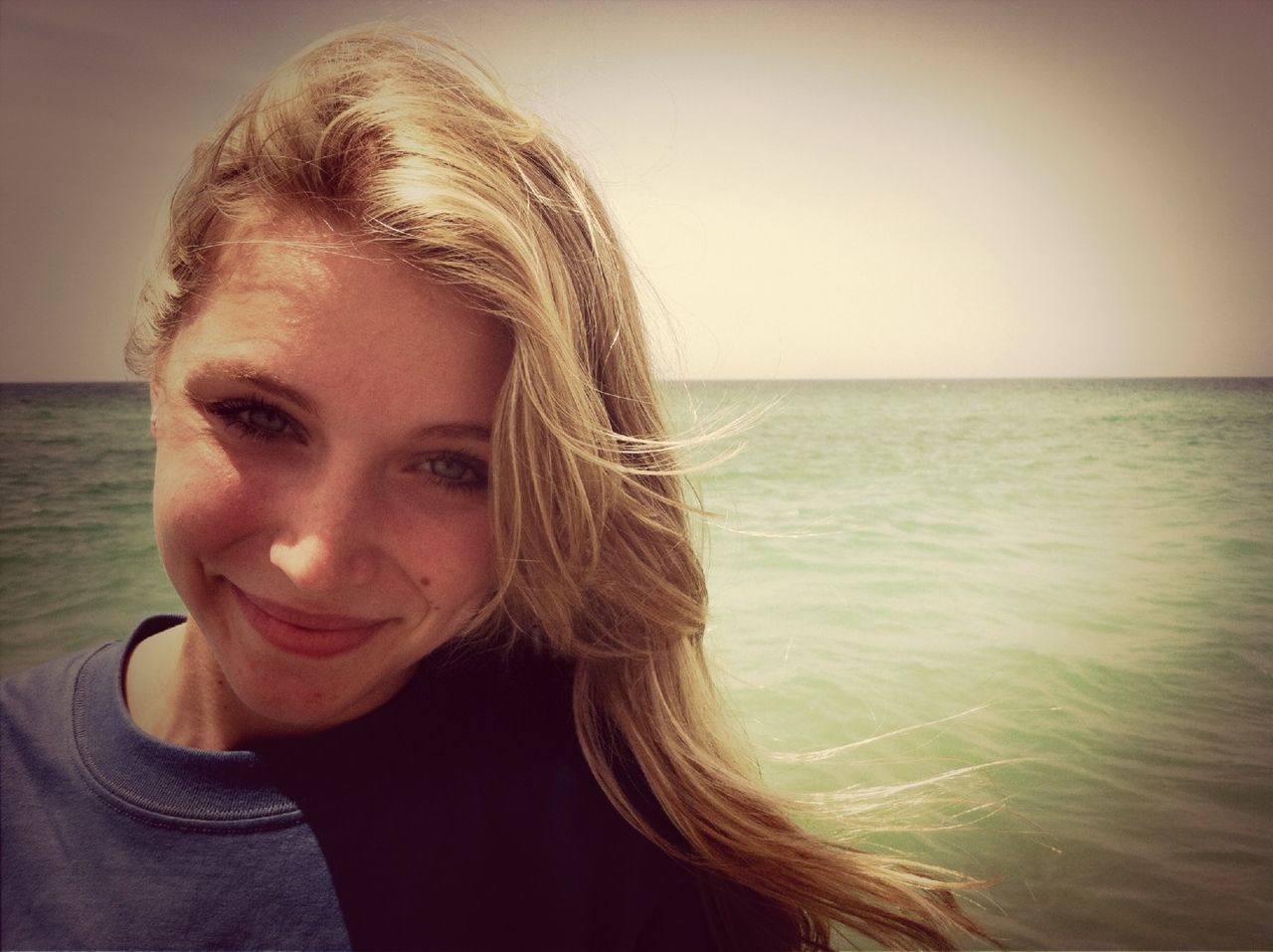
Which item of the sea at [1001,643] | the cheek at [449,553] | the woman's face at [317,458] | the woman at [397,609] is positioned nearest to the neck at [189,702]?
A: the woman at [397,609]

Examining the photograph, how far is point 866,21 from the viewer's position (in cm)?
183

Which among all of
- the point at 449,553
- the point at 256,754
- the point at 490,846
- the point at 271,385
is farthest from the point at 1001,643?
the point at 271,385

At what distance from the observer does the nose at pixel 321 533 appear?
3.06ft

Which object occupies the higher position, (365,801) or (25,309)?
(25,309)

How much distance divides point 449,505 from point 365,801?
45 cm

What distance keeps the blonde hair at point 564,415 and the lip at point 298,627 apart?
232 mm

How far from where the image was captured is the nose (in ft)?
3.06

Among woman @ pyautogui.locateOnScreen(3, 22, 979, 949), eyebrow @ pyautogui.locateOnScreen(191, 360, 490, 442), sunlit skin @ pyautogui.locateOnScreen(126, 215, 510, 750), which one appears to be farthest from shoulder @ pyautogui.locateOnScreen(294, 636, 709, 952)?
eyebrow @ pyautogui.locateOnScreen(191, 360, 490, 442)

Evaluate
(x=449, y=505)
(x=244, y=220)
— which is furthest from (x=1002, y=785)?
(x=244, y=220)

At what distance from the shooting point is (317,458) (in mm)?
958

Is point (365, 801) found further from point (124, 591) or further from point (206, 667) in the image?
point (124, 591)

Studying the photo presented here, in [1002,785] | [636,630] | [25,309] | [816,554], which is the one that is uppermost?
[25,309]

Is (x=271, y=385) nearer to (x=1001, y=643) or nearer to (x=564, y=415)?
(x=564, y=415)

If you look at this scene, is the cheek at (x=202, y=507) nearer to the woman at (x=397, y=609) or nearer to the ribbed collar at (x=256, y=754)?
the woman at (x=397, y=609)
